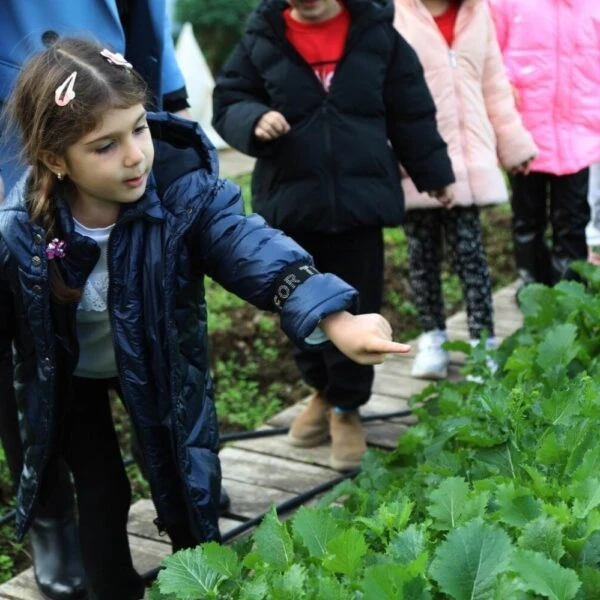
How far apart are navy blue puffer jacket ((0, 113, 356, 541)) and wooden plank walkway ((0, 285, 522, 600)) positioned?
0.82 metres

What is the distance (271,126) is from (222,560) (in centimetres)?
218

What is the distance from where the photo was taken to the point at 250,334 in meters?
6.25

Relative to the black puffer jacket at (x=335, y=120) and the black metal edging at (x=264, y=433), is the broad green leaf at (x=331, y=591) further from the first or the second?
the black metal edging at (x=264, y=433)

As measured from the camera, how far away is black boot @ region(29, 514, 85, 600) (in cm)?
343

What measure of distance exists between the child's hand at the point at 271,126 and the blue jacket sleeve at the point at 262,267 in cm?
124

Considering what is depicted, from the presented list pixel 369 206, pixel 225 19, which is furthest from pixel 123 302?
pixel 225 19

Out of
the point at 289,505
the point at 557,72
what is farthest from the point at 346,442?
the point at 557,72

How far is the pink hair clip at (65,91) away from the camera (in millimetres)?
2639

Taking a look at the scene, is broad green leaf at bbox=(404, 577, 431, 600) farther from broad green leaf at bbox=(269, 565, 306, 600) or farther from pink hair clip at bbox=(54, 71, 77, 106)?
pink hair clip at bbox=(54, 71, 77, 106)

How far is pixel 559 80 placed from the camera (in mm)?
5523

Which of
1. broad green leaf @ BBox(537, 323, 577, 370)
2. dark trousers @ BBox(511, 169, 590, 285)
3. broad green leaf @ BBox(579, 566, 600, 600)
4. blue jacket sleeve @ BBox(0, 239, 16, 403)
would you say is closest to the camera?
broad green leaf @ BBox(579, 566, 600, 600)

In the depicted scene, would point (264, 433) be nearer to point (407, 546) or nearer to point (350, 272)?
point (350, 272)

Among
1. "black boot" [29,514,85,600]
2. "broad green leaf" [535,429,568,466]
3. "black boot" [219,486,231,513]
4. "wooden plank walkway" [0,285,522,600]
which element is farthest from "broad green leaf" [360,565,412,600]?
"black boot" [219,486,231,513]

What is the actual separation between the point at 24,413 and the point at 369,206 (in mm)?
1620
